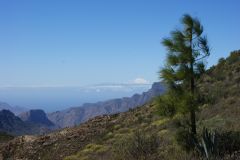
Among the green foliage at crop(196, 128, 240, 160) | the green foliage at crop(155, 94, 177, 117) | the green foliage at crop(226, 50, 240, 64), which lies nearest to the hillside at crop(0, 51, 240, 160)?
the green foliage at crop(226, 50, 240, 64)

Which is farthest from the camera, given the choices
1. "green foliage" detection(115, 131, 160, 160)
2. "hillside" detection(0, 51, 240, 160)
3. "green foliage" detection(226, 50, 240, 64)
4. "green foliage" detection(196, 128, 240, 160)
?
"green foliage" detection(226, 50, 240, 64)

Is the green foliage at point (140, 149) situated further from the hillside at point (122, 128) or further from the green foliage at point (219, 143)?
the hillside at point (122, 128)

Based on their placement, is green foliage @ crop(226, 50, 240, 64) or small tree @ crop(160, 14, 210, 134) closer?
small tree @ crop(160, 14, 210, 134)

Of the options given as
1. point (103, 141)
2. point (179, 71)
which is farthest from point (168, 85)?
point (103, 141)

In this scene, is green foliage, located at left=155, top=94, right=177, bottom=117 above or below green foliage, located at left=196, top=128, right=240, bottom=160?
above

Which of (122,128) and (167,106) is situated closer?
(167,106)

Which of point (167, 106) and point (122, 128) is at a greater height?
point (167, 106)

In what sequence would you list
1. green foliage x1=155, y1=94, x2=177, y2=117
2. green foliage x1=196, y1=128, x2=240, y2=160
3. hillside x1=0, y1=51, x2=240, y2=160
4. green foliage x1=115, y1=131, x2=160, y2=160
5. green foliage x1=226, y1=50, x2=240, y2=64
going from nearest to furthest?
green foliage x1=115, y1=131, x2=160, y2=160 < green foliage x1=196, y1=128, x2=240, y2=160 < green foliage x1=155, y1=94, x2=177, y2=117 < hillside x1=0, y1=51, x2=240, y2=160 < green foliage x1=226, y1=50, x2=240, y2=64

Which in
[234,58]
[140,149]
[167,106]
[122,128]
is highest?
[234,58]

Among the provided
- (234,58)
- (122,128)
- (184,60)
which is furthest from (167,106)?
(234,58)

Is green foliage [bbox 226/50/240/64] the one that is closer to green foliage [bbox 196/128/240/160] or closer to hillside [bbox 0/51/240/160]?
hillside [bbox 0/51/240/160]

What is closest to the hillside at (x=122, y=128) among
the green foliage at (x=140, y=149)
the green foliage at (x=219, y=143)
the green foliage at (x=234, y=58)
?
the green foliage at (x=234, y=58)

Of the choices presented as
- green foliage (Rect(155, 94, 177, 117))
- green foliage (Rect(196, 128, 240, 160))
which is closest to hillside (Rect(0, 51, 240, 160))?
green foliage (Rect(155, 94, 177, 117))

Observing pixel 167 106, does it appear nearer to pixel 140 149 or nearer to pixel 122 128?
pixel 140 149
